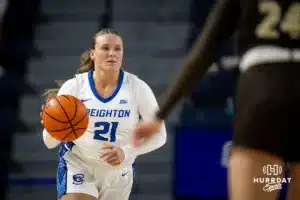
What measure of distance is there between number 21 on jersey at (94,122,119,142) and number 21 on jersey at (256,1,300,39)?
239 cm

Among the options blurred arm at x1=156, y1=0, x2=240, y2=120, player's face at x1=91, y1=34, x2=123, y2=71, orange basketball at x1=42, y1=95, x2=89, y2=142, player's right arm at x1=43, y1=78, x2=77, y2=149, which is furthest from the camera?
player's face at x1=91, y1=34, x2=123, y2=71

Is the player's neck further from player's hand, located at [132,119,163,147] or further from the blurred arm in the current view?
the blurred arm

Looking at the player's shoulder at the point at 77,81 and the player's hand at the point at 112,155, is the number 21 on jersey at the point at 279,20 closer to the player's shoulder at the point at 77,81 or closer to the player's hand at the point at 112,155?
the player's hand at the point at 112,155

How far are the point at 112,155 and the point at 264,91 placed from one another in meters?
2.19

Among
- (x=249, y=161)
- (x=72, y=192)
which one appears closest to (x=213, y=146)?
(x=72, y=192)

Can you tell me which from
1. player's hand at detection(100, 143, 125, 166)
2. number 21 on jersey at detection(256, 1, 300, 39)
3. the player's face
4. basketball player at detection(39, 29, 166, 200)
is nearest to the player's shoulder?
basketball player at detection(39, 29, 166, 200)

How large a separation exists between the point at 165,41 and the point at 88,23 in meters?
1.03

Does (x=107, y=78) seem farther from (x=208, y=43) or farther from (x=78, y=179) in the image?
(x=208, y=43)

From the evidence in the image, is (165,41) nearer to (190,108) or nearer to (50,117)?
(190,108)

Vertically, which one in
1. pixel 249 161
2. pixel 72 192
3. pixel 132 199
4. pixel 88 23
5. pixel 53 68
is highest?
pixel 88 23

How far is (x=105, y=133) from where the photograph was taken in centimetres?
430

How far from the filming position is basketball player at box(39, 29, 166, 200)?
421 centimetres

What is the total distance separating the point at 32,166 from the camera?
23.4ft

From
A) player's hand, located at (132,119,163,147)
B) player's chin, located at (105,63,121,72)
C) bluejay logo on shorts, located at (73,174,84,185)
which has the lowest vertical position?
bluejay logo on shorts, located at (73,174,84,185)
